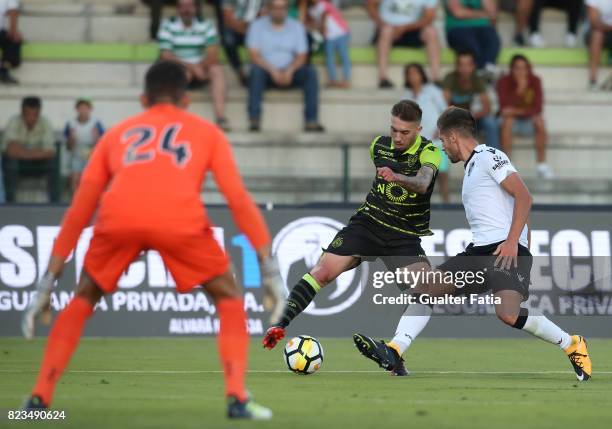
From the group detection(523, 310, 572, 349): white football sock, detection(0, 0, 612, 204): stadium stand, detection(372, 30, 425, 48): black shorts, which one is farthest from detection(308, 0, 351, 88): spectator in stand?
detection(523, 310, 572, 349): white football sock

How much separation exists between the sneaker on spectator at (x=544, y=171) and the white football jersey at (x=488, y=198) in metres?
8.44

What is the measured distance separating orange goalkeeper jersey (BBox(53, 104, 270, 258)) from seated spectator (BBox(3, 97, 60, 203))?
991 centimetres

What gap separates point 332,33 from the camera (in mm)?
20891

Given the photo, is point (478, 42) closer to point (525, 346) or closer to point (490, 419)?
point (525, 346)

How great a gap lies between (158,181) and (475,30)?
44.6 feet

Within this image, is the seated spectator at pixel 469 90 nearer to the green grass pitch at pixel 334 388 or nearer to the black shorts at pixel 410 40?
the black shorts at pixel 410 40

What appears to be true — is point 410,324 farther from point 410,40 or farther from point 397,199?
point 410,40

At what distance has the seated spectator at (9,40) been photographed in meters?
20.6

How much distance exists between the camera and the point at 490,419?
319 inches

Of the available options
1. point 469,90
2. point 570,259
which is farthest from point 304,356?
point 469,90

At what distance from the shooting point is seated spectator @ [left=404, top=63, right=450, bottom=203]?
19.0 metres

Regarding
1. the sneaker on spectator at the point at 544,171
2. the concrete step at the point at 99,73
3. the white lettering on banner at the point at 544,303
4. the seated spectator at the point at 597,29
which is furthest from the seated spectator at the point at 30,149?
the seated spectator at the point at 597,29

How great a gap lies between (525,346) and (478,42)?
6652 millimetres

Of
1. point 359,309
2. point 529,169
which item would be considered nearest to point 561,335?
point 359,309
